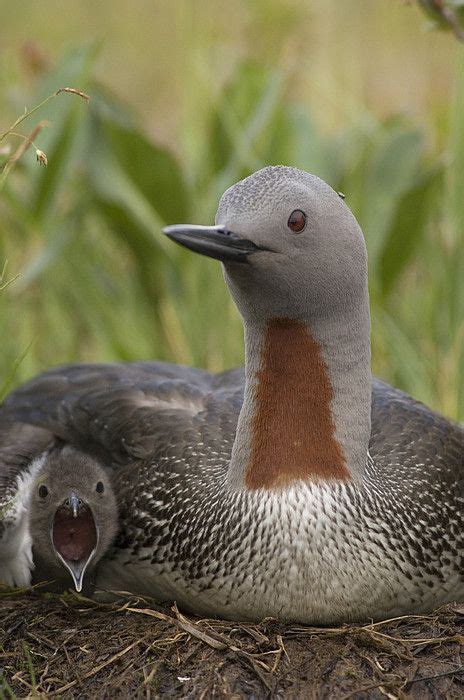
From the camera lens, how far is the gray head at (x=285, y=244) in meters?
4.29

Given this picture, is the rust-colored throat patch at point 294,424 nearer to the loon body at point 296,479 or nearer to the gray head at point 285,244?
the loon body at point 296,479

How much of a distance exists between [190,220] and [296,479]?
3.19 m

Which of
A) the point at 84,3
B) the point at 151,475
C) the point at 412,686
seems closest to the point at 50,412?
the point at 151,475

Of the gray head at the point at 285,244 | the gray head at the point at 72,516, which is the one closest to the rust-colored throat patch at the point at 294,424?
the gray head at the point at 285,244

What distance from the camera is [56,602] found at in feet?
17.0

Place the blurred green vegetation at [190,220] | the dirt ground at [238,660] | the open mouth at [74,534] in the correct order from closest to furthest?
1. the dirt ground at [238,660]
2. the open mouth at [74,534]
3. the blurred green vegetation at [190,220]

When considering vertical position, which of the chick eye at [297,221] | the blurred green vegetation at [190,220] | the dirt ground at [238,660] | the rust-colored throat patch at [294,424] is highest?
the blurred green vegetation at [190,220]

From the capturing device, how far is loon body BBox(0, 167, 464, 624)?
444 cm

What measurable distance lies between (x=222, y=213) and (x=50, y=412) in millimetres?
1730

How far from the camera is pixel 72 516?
5.03 metres

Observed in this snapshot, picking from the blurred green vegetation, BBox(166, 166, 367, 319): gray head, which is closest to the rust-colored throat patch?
BBox(166, 166, 367, 319): gray head

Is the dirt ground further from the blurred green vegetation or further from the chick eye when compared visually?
the blurred green vegetation

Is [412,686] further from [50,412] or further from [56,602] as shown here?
[50,412]

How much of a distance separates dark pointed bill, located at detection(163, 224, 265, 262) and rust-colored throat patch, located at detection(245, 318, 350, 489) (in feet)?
1.75
